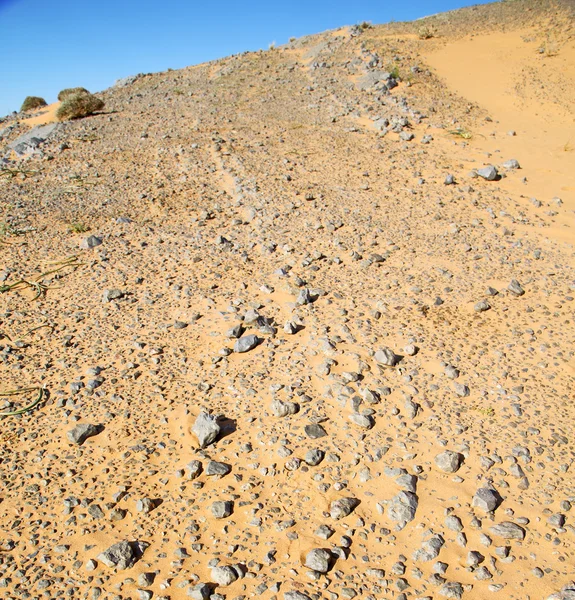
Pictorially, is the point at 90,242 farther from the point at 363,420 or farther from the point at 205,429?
the point at 363,420

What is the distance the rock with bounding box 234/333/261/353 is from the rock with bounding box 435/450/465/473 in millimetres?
1485

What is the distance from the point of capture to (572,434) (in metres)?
2.72

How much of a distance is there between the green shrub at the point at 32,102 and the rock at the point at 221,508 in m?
18.2

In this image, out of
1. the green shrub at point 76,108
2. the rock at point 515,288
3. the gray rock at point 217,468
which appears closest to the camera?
the gray rock at point 217,468

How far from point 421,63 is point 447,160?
729 centimetres

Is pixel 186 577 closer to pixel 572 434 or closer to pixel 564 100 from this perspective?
pixel 572 434

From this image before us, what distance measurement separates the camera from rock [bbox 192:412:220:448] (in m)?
2.70

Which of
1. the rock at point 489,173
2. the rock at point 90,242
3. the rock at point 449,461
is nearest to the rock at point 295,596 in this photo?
the rock at point 449,461

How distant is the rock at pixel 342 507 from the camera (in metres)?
2.30

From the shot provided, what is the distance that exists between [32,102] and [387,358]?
719 inches

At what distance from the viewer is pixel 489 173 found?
665 centimetres

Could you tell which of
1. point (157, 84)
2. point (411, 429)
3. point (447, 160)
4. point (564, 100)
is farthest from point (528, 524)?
point (157, 84)

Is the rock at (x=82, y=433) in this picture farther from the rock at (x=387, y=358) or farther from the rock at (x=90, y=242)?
the rock at (x=90, y=242)

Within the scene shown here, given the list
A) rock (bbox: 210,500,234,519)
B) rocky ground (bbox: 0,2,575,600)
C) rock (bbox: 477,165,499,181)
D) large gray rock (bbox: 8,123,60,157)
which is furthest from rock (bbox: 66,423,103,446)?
large gray rock (bbox: 8,123,60,157)
